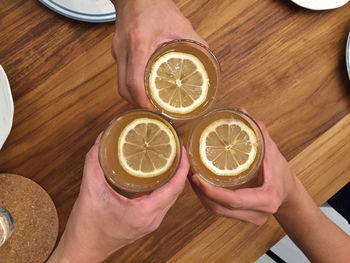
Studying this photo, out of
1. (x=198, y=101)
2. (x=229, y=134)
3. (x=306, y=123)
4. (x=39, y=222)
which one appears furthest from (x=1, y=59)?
(x=306, y=123)

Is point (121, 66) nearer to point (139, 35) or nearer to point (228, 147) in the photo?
point (139, 35)

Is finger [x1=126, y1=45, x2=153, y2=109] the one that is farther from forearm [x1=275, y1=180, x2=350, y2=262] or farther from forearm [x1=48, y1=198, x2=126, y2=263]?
forearm [x1=275, y1=180, x2=350, y2=262]

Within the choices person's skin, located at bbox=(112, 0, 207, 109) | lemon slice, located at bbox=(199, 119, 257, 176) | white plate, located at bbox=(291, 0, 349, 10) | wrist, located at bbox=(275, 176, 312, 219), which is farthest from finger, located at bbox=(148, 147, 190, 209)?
white plate, located at bbox=(291, 0, 349, 10)

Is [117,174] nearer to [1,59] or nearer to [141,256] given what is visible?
[141,256]

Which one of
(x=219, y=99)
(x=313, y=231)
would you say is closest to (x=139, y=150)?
(x=219, y=99)

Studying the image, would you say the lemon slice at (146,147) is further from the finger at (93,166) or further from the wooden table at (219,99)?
the wooden table at (219,99)
